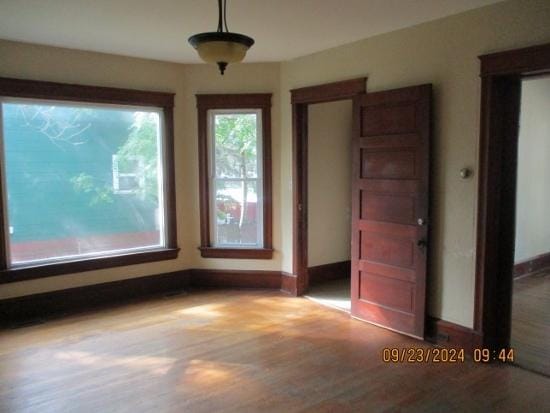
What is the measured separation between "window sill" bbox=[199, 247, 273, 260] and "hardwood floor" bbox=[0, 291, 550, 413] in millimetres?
974

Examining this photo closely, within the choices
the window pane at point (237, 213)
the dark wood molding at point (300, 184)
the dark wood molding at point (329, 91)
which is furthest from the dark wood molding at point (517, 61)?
the window pane at point (237, 213)

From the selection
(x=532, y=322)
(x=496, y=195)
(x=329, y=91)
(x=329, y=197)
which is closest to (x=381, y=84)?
(x=329, y=91)

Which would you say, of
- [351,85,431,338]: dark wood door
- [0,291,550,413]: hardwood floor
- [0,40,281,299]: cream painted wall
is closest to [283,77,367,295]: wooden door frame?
[0,40,281,299]: cream painted wall

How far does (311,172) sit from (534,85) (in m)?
3.00

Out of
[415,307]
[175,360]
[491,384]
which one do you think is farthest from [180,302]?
[491,384]

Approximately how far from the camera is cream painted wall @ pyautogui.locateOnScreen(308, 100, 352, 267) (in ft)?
17.7

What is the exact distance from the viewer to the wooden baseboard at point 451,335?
342cm

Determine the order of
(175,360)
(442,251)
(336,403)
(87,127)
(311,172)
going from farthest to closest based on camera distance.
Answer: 1. (311,172)
2. (87,127)
3. (442,251)
4. (175,360)
5. (336,403)

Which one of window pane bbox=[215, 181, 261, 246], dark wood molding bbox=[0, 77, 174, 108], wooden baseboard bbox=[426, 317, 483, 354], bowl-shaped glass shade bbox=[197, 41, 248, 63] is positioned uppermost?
dark wood molding bbox=[0, 77, 174, 108]

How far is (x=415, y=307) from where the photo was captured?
12.2 ft

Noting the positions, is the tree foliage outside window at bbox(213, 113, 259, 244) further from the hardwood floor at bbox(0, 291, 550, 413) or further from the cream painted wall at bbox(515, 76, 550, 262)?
the cream painted wall at bbox(515, 76, 550, 262)

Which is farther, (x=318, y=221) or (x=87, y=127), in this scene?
(x=318, y=221)

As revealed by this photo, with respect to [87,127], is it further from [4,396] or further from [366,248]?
[366,248]

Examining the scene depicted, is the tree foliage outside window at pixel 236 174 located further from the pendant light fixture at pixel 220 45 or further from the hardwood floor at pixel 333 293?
the pendant light fixture at pixel 220 45
